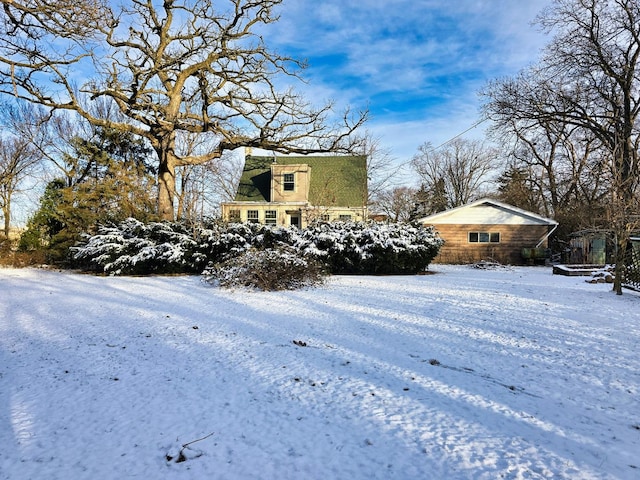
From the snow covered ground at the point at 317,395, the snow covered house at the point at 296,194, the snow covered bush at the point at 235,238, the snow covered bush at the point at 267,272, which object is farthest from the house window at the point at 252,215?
the snow covered ground at the point at 317,395

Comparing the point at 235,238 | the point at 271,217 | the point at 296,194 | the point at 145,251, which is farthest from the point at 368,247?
the point at 271,217

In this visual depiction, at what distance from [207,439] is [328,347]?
212cm

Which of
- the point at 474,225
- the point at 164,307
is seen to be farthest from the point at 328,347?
the point at 474,225

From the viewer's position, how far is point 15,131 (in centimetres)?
2106

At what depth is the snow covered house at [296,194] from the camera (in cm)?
2348

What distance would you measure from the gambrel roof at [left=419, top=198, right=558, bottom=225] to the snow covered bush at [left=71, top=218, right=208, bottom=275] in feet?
43.6

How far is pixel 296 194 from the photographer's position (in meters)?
24.0

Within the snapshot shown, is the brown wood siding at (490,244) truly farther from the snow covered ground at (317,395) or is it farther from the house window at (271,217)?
the snow covered ground at (317,395)

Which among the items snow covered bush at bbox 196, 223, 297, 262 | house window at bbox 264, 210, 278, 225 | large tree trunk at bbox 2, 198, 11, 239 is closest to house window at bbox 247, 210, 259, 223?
house window at bbox 264, 210, 278, 225

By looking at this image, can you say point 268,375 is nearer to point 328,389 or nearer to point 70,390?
point 328,389

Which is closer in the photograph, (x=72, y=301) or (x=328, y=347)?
(x=328, y=347)

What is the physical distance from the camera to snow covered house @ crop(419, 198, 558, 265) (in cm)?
2058

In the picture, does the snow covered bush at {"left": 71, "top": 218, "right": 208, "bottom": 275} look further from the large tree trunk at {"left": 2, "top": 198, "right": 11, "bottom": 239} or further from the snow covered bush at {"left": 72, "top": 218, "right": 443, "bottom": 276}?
the large tree trunk at {"left": 2, "top": 198, "right": 11, "bottom": 239}

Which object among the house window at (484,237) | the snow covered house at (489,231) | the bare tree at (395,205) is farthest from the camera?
the bare tree at (395,205)
